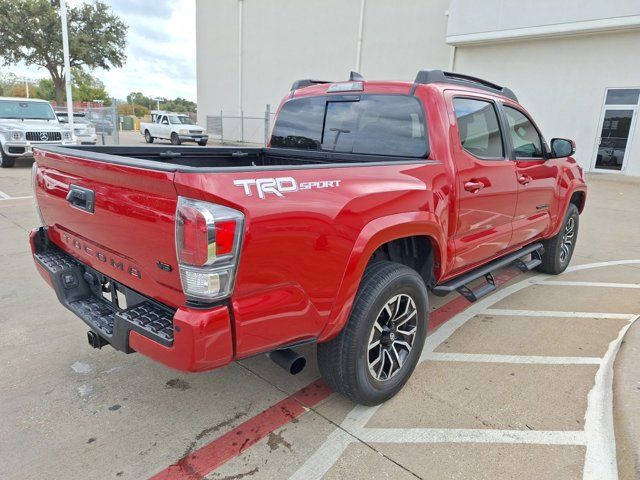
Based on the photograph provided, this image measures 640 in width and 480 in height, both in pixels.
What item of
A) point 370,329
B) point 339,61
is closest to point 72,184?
point 370,329

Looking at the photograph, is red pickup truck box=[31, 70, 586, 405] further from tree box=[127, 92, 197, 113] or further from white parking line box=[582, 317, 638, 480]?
tree box=[127, 92, 197, 113]

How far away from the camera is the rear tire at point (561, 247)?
210 inches

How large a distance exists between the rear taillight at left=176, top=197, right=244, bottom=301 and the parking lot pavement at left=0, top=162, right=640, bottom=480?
1.03 metres

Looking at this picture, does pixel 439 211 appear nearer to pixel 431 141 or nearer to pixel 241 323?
pixel 431 141

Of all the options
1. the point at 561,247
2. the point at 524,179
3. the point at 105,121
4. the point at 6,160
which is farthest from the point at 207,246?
the point at 105,121

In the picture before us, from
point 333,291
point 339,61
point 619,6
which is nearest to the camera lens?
point 333,291

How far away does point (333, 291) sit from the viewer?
2320 mm

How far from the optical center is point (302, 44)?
25.4 metres

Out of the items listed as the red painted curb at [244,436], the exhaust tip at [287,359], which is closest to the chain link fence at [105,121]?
A: the red painted curb at [244,436]

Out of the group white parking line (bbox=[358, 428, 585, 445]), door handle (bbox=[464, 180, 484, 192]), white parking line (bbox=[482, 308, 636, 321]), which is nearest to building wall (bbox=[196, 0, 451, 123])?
white parking line (bbox=[482, 308, 636, 321])

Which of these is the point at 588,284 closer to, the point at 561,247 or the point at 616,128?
the point at 561,247

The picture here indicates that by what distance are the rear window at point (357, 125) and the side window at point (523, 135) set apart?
1.30 m

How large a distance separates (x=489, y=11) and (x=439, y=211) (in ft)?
56.5

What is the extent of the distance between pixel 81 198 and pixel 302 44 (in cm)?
2538
